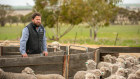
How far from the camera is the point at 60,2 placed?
2700 centimetres

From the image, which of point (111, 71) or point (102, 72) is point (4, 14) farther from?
point (102, 72)

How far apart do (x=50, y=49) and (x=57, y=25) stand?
18.1 meters

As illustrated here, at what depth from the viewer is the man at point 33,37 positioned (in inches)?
273

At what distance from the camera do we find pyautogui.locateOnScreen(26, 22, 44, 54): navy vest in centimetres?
709

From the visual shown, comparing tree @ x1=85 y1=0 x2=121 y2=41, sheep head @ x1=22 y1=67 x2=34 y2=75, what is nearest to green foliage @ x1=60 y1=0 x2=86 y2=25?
tree @ x1=85 y1=0 x2=121 y2=41

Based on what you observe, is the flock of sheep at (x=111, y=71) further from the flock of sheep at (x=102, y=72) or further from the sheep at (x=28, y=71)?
the sheep at (x=28, y=71)

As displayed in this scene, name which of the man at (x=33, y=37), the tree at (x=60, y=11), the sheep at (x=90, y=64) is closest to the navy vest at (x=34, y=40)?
the man at (x=33, y=37)

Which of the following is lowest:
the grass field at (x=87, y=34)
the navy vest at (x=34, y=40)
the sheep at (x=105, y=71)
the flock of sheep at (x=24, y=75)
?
the grass field at (x=87, y=34)

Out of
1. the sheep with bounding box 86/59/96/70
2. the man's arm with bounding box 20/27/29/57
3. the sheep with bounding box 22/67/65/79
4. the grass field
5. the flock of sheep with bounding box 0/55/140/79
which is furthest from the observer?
the grass field

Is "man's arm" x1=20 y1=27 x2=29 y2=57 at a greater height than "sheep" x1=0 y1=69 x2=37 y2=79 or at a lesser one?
greater

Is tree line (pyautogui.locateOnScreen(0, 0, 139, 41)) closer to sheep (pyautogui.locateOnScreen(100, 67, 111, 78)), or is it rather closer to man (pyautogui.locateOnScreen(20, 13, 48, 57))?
sheep (pyautogui.locateOnScreen(100, 67, 111, 78))

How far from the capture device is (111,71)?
8.03 metres

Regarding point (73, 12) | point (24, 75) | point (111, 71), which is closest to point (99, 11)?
point (73, 12)

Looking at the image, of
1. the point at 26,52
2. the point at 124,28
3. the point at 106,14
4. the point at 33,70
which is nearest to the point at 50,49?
the point at 26,52
